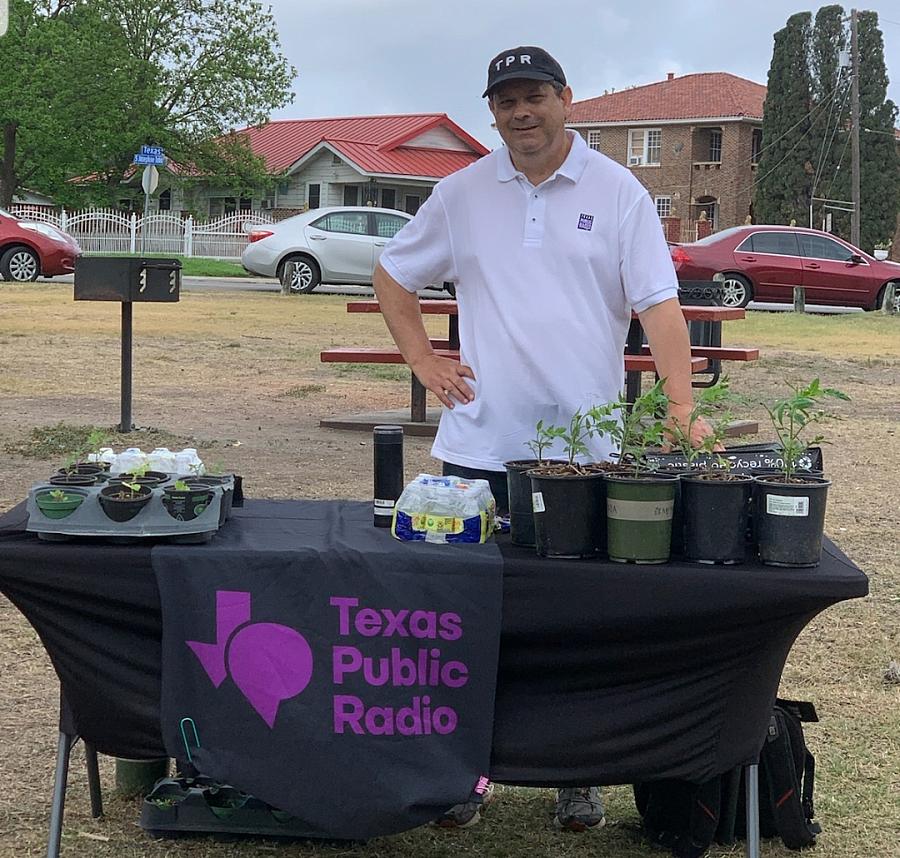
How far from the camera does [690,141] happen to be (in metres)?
56.2

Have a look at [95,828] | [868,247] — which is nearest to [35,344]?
[95,828]

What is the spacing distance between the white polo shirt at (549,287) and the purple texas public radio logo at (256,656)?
2.48 ft

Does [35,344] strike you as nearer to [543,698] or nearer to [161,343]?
[161,343]

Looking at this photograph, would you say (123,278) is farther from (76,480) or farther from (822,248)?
(822,248)

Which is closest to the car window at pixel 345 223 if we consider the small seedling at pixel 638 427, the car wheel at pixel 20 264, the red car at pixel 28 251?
the red car at pixel 28 251

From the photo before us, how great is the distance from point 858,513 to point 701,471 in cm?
462

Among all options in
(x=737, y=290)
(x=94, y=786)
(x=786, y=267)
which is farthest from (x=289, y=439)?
(x=786, y=267)

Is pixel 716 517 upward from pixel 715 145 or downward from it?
downward

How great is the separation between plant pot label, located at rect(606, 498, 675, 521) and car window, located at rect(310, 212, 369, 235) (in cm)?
1892

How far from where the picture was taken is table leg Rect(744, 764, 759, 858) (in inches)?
126

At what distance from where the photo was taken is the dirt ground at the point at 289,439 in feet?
12.8

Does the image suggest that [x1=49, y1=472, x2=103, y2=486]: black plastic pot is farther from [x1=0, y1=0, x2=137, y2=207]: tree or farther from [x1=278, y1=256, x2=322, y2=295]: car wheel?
[x1=0, y1=0, x2=137, y2=207]: tree

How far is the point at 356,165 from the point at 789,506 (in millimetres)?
44457

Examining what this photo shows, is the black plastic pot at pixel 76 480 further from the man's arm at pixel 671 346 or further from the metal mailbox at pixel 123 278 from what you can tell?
the metal mailbox at pixel 123 278
